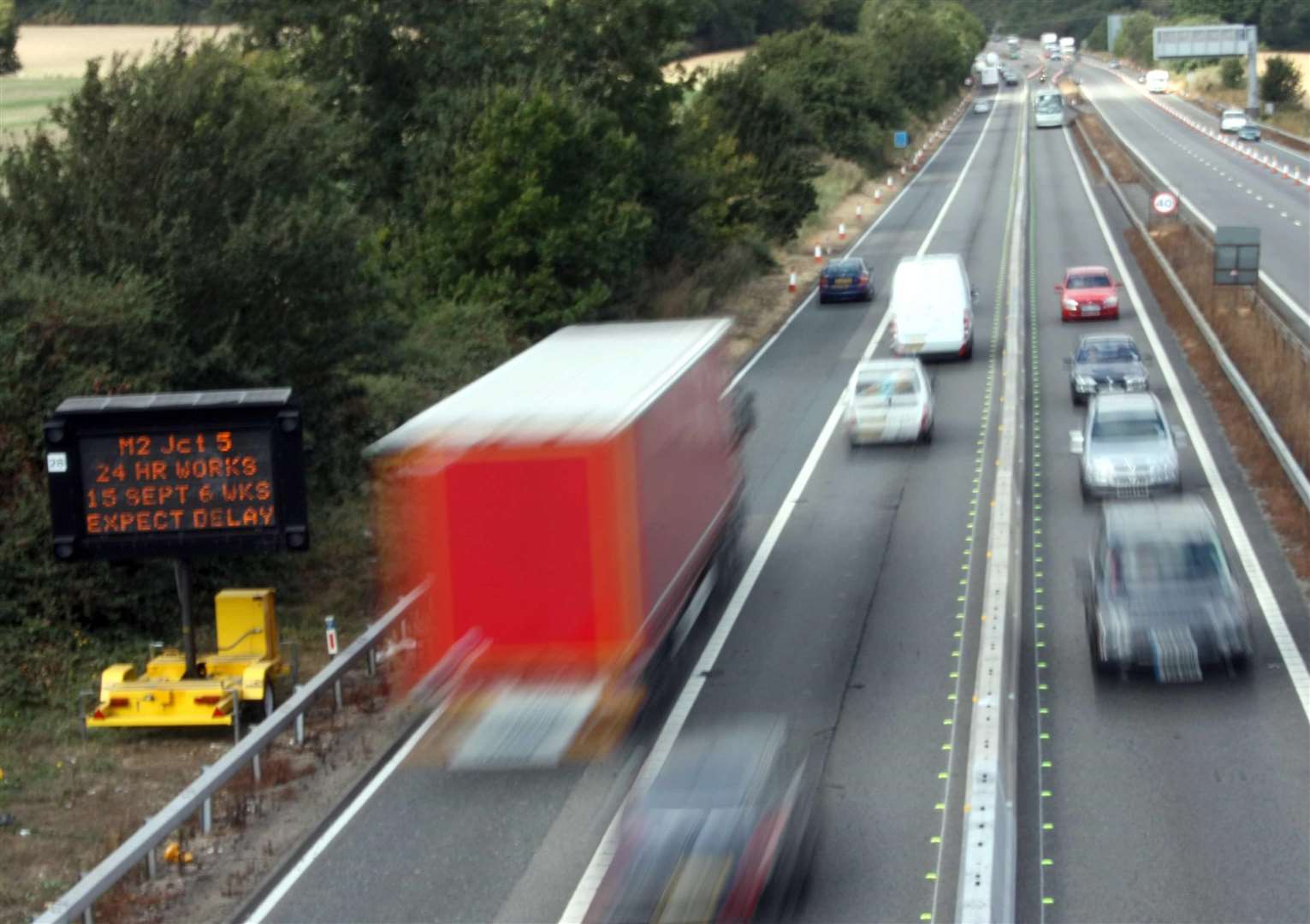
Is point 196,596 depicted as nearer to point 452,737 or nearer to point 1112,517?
point 452,737

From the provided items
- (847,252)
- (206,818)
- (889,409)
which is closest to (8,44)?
(847,252)

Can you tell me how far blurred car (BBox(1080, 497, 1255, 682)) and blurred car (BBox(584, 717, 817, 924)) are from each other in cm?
605

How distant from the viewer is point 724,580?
21203 millimetres

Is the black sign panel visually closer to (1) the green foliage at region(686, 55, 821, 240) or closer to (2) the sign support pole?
(2) the sign support pole

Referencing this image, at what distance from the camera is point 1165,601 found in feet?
56.2

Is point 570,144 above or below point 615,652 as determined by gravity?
above

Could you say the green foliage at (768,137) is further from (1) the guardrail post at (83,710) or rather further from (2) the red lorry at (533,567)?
(2) the red lorry at (533,567)

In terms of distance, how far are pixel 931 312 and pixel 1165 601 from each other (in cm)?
2190

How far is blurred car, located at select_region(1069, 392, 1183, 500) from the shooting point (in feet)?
81.8

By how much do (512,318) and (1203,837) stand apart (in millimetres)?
24995

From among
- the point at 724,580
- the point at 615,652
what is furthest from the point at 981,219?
the point at 615,652

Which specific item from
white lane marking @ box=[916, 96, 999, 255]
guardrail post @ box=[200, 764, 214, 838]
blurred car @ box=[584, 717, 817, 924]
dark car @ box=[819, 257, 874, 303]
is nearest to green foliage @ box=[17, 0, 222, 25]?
white lane marking @ box=[916, 96, 999, 255]

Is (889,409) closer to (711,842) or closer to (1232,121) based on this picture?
(711,842)

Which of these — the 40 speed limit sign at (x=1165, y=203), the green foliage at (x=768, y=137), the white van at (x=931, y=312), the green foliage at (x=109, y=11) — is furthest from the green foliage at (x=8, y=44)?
the 40 speed limit sign at (x=1165, y=203)
